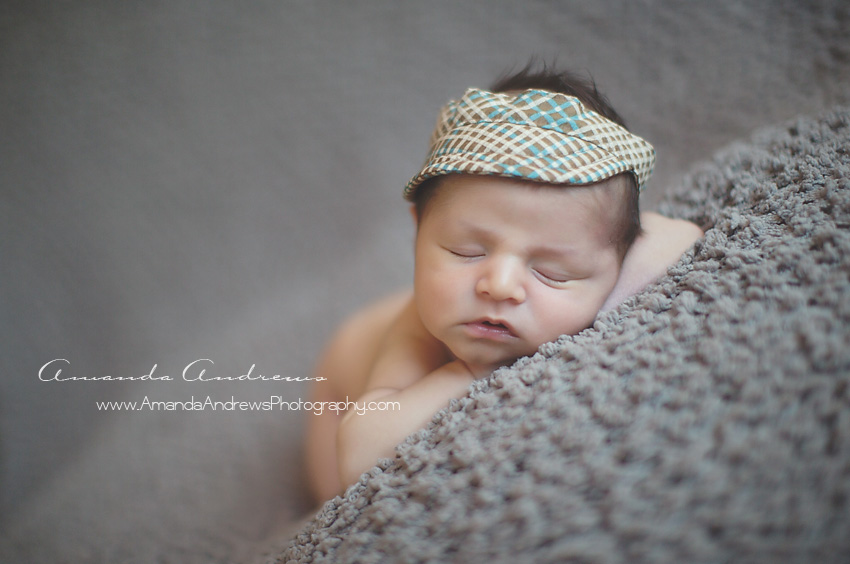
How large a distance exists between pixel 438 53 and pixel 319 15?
343 mm

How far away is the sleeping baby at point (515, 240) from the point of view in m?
0.66

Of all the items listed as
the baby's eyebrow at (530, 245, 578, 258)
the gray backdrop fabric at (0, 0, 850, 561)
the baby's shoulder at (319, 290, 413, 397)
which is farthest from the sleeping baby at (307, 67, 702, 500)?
the gray backdrop fabric at (0, 0, 850, 561)

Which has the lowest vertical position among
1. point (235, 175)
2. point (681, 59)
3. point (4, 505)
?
point (4, 505)

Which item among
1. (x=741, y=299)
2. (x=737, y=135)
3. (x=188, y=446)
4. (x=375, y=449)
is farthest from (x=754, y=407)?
(x=188, y=446)

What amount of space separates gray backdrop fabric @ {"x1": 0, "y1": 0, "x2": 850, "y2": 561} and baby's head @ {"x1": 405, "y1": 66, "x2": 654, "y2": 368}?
584 mm

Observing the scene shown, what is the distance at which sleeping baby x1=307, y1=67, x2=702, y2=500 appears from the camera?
663 mm

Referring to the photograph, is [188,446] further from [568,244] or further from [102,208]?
[568,244]

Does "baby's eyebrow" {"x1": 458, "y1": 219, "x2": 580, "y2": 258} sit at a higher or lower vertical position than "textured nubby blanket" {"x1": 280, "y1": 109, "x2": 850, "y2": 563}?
higher

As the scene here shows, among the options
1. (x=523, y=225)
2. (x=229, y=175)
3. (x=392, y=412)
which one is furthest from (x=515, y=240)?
(x=229, y=175)

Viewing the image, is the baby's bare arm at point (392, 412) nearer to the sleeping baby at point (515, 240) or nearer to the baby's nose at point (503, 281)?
the sleeping baby at point (515, 240)

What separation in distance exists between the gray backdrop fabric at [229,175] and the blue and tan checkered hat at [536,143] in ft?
1.79

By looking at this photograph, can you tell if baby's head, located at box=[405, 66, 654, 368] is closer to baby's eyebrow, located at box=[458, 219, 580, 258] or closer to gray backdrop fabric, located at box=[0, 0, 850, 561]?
baby's eyebrow, located at box=[458, 219, 580, 258]

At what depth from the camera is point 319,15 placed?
1393mm

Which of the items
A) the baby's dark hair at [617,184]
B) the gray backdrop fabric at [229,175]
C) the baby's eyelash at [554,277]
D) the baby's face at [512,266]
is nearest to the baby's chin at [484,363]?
the baby's face at [512,266]
